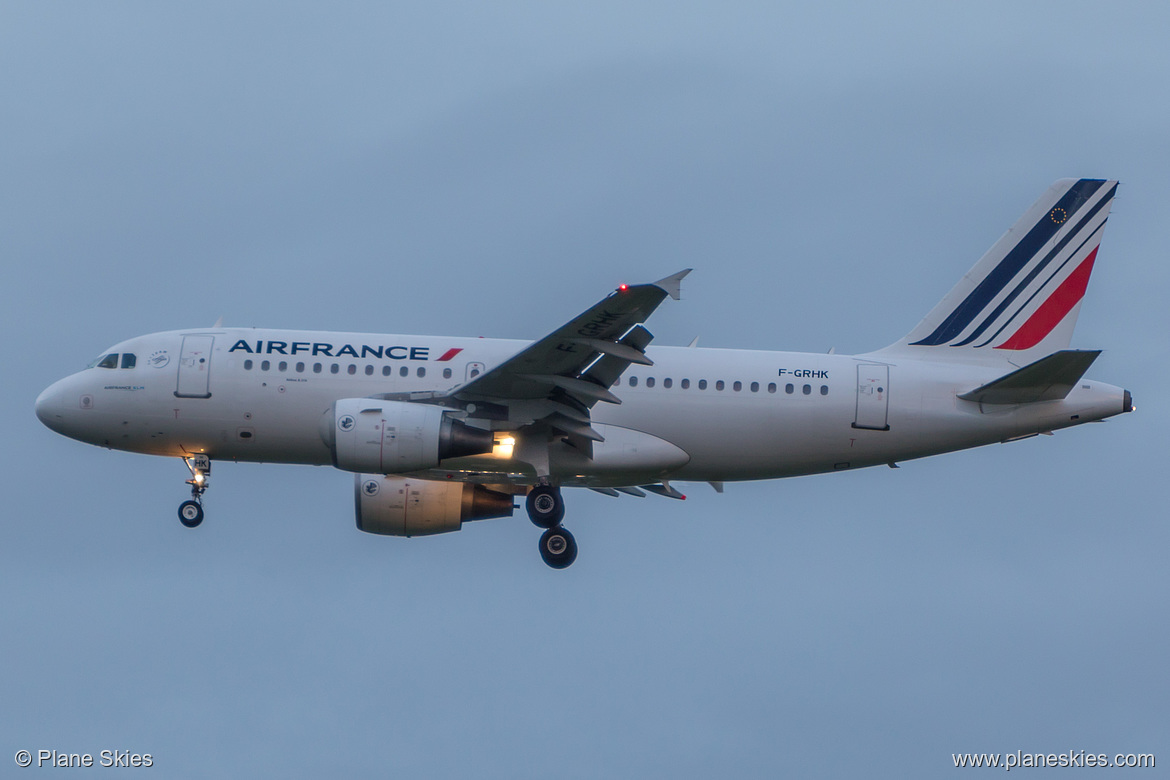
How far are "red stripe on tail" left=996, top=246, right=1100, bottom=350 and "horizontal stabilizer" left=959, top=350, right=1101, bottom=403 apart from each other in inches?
97.8

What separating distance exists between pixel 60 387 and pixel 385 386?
27.1 ft

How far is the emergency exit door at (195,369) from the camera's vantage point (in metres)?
31.5

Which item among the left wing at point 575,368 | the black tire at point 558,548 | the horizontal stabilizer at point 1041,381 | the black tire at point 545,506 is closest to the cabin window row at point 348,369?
the left wing at point 575,368

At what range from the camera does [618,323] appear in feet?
89.5

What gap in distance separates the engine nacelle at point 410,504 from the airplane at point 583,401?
46.5 inches

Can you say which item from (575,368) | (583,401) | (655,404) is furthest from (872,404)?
(575,368)

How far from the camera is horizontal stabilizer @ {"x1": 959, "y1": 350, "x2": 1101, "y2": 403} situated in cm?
2886

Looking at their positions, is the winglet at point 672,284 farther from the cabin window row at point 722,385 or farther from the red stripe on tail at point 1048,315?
the red stripe on tail at point 1048,315

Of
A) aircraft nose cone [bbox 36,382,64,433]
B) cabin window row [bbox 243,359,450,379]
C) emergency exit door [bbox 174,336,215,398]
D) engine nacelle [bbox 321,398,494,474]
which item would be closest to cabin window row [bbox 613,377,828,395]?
engine nacelle [bbox 321,398,494,474]

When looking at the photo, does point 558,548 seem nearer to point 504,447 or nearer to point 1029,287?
point 504,447

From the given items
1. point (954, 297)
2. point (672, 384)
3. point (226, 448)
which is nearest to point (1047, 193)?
→ point (954, 297)

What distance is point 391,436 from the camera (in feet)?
94.6

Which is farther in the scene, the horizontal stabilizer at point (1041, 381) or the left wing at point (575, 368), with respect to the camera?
the horizontal stabilizer at point (1041, 381)

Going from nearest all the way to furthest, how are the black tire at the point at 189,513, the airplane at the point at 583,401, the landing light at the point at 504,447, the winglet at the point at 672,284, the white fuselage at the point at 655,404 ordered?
1. the winglet at the point at 672,284
2. the airplane at the point at 583,401
3. the landing light at the point at 504,447
4. the white fuselage at the point at 655,404
5. the black tire at the point at 189,513
